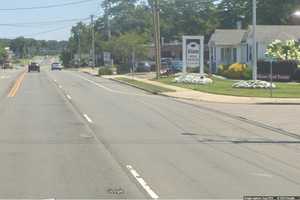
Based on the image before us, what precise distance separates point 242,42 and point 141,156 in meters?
61.7

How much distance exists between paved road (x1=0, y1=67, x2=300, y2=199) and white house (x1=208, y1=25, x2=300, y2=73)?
4623 cm

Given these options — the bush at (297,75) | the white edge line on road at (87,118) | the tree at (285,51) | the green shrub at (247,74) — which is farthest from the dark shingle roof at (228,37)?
the white edge line on road at (87,118)

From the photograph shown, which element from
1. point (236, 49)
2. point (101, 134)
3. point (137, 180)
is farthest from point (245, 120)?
point (236, 49)

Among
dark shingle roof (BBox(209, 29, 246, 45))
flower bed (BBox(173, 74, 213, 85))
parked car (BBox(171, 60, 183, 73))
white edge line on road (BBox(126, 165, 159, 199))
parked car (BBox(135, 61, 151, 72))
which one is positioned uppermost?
dark shingle roof (BBox(209, 29, 246, 45))

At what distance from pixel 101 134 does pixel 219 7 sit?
107 meters

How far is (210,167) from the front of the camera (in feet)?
44.4

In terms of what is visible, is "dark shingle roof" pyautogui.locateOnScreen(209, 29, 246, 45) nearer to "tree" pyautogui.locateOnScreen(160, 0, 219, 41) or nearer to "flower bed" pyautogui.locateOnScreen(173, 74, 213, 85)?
"flower bed" pyautogui.locateOnScreen(173, 74, 213, 85)

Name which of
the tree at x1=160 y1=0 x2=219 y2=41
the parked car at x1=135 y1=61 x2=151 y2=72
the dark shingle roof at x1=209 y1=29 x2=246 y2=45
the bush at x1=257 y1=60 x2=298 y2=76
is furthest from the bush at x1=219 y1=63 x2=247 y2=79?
the tree at x1=160 y1=0 x2=219 y2=41

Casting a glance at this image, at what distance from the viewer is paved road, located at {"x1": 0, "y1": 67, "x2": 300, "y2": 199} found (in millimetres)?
11109

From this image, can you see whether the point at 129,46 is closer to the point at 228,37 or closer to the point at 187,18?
the point at 228,37

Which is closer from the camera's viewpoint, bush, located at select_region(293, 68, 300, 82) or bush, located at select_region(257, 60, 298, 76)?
bush, located at select_region(293, 68, 300, 82)

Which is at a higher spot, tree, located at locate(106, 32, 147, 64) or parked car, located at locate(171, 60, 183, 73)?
tree, located at locate(106, 32, 147, 64)

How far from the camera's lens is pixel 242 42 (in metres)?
75.6

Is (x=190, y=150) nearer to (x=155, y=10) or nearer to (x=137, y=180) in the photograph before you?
Result: (x=137, y=180)
